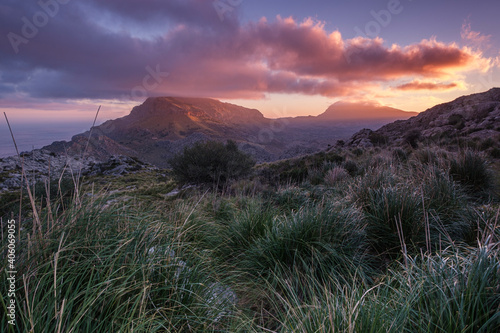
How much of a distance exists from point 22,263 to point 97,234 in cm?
47

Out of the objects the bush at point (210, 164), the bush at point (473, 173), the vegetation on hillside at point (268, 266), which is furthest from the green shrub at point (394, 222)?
the bush at point (210, 164)

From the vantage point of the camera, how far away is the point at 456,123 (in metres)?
24.6

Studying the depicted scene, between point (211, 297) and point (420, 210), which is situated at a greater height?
point (420, 210)

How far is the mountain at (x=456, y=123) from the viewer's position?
18453mm

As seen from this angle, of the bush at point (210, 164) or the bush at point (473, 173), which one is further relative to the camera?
the bush at point (210, 164)

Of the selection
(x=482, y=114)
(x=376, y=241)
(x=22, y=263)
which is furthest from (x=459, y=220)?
(x=482, y=114)

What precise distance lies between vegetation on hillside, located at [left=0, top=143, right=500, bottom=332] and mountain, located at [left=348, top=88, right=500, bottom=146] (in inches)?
631

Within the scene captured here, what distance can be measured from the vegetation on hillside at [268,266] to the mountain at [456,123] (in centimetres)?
1604

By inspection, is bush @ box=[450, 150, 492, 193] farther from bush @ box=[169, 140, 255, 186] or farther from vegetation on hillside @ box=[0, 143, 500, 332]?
bush @ box=[169, 140, 255, 186]

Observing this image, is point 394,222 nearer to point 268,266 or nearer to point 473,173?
point 268,266

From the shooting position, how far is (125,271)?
178cm

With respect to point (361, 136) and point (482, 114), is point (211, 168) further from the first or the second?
point (482, 114)

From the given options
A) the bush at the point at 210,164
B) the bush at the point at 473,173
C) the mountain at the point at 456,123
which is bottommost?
the bush at the point at 210,164

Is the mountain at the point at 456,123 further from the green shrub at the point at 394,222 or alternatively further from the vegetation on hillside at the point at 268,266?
the vegetation on hillside at the point at 268,266
